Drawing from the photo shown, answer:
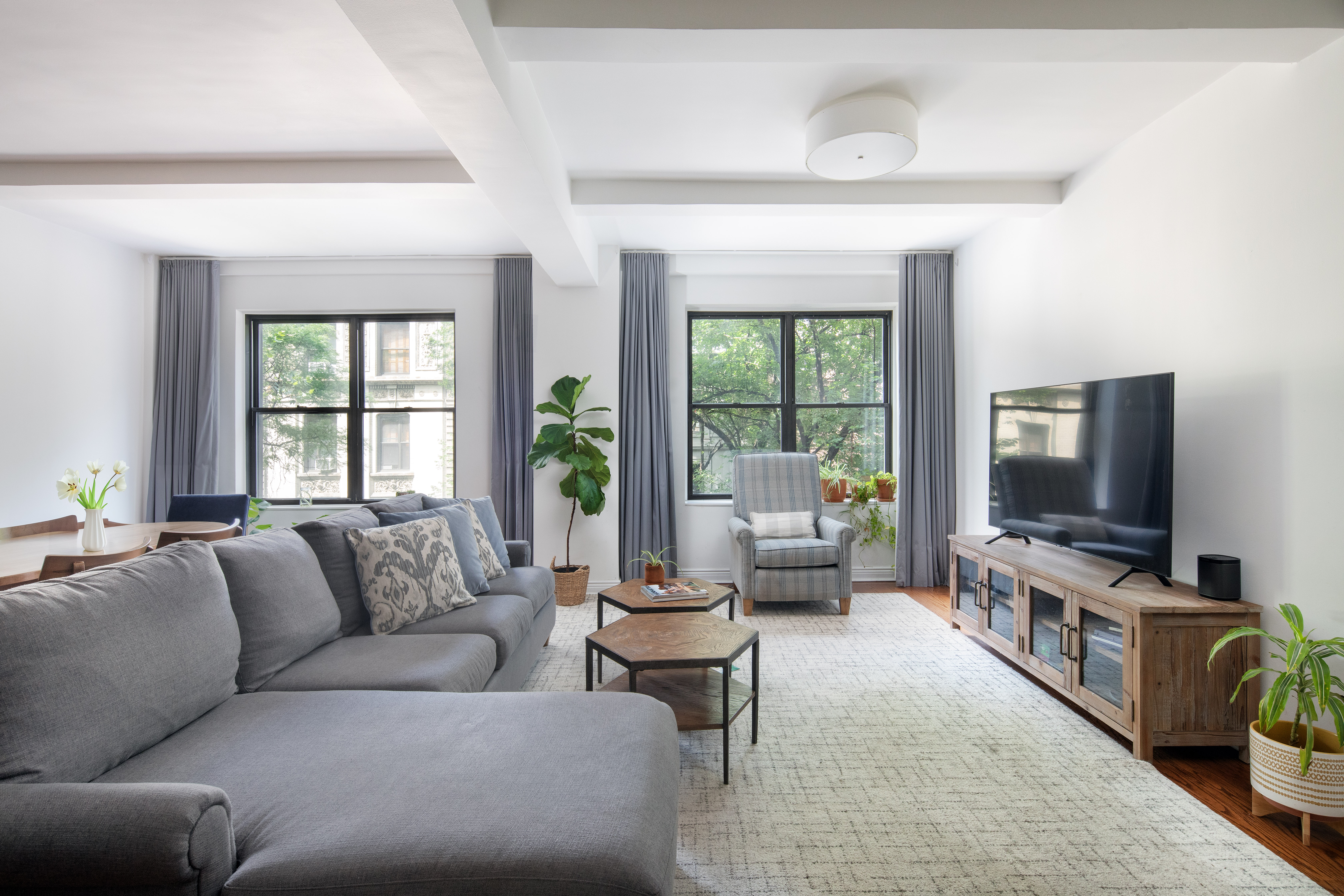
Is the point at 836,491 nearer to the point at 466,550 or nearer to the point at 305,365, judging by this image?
the point at 466,550

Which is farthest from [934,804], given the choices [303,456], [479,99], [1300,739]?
[303,456]

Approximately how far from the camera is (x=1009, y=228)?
13.5 feet

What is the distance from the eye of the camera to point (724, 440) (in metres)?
5.30

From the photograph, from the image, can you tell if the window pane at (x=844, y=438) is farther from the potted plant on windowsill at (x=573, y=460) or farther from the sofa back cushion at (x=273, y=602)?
the sofa back cushion at (x=273, y=602)

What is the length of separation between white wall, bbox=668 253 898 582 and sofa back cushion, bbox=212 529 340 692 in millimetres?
3169

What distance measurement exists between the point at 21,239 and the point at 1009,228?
20.2 feet

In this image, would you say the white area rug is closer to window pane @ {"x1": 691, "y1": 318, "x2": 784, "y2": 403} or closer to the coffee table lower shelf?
the coffee table lower shelf

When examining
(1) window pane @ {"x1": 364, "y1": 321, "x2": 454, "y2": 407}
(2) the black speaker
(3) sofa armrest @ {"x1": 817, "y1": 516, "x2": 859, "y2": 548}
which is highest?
(1) window pane @ {"x1": 364, "y1": 321, "x2": 454, "y2": 407}

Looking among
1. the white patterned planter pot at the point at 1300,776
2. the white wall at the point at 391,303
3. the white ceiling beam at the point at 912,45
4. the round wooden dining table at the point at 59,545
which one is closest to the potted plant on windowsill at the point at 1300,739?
the white patterned planter pot at the point at 1300,776

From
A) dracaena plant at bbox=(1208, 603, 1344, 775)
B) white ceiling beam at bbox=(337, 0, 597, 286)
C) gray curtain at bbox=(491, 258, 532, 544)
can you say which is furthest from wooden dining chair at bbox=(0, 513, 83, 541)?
dracaena plant at bbox=(1208, 603, 1344, 775)

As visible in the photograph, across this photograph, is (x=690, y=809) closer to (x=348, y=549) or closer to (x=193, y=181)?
(x=348, y=549)

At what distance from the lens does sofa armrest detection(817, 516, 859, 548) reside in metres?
4.16

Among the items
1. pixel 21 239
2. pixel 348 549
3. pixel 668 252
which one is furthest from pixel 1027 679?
pixel 21 239

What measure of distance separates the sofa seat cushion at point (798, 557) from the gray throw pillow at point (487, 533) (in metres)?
1.62
